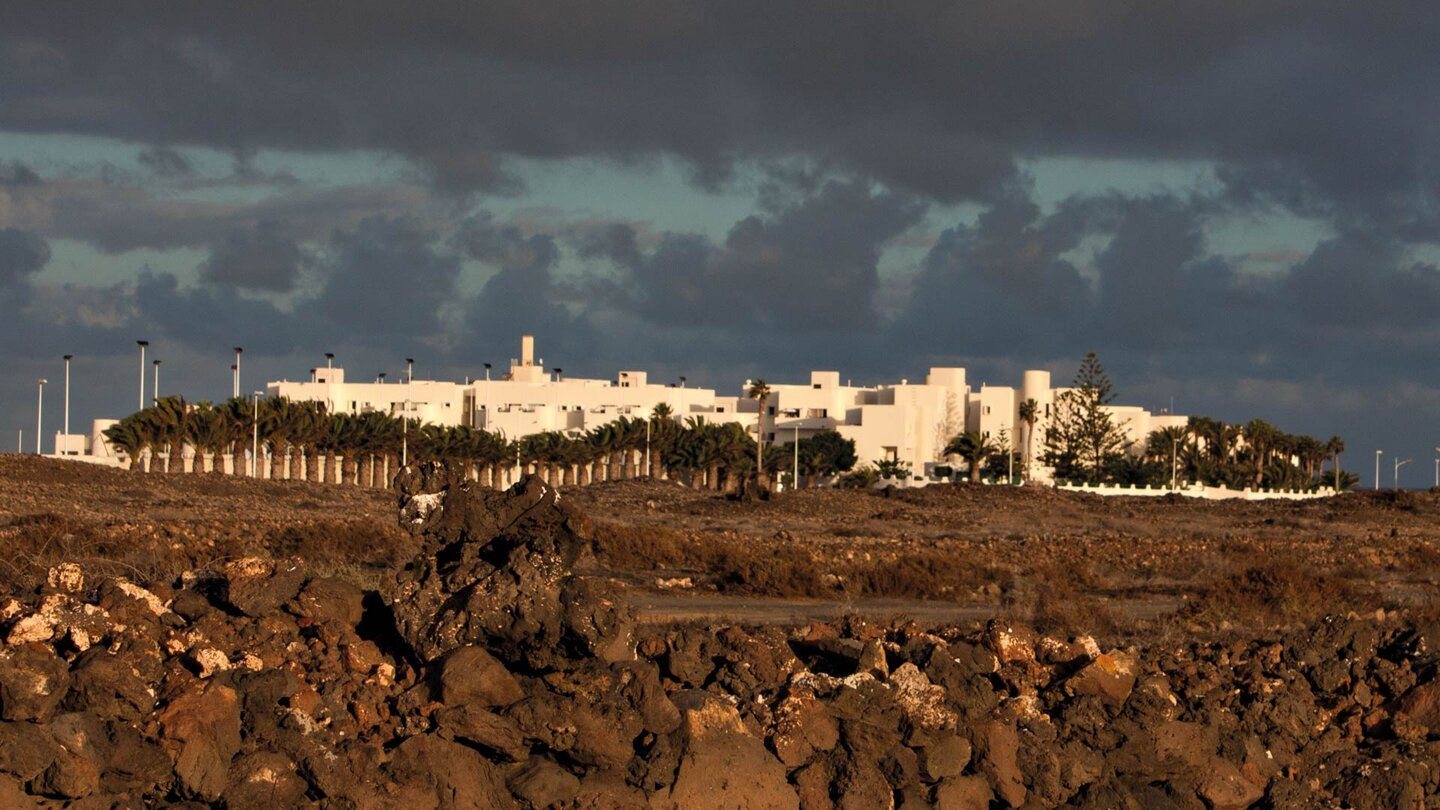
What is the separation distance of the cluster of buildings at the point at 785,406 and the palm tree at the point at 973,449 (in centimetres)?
179

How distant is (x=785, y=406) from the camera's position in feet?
383

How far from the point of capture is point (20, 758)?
889 centimetres

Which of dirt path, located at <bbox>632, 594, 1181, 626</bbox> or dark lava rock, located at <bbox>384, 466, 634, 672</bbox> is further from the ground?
dark lava rock, located at <bbox>384, 466, 634, 672</bbox>

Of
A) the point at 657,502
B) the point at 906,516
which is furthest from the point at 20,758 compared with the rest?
the point at 657,502

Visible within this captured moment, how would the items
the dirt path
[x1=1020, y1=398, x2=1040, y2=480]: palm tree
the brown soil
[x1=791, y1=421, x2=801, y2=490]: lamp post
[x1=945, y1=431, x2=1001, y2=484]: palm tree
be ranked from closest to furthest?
the dirt path
the brown soil
[x1=791, y1=421, x2=801, y2=490]: lamp post
[x1=945, y1=431, x2=1001, y2=484]: palm tree
[x1=1020, y1=398, x2=1040, y2=480]: palm tree

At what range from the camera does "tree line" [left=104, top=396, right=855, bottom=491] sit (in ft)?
262

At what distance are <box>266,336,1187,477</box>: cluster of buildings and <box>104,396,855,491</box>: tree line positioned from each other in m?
3.86

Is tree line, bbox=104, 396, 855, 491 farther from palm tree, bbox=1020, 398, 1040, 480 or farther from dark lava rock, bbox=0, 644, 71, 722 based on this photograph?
dark lava rock, bbox=0, 644, 71, 722

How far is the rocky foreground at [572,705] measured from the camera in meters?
9.59

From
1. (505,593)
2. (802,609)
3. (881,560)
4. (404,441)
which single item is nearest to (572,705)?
(505,593)

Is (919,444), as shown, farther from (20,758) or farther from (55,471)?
(20,758)

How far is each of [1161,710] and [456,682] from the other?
5.03m

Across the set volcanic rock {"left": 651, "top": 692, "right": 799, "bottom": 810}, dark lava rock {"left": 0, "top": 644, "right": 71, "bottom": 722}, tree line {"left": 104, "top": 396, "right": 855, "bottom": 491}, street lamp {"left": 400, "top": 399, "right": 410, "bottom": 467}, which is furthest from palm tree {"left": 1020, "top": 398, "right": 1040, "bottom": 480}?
dark lava rock {"left": 0, "top": 644, "right": 71, "bottom": 722}

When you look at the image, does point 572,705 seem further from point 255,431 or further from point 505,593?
point 255,431
